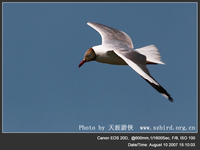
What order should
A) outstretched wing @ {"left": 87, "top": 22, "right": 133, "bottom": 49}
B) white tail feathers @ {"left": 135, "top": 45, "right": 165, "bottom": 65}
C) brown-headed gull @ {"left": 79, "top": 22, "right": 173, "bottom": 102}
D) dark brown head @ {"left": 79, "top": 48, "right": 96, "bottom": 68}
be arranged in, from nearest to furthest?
brown-headed gull @ {"left": 79, "top": 22, "right": 173, "bottom": 102} → dark brown head @ {"left": 79, "top": 48, "right": 96, "bottom": 68} → white tail feathers @ {"left": 135, "top": 45, "right": 165, "bottom": 65} → outstretched wing @ {"left": 87, "top": 22, "right": 133, "bottom": 49}

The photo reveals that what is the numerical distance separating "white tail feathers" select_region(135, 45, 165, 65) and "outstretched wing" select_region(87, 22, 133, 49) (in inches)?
10.3

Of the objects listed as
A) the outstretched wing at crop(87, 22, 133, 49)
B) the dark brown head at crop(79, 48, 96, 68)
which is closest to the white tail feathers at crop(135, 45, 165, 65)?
the outstretched wing at crop(87, 22, 133, 49)

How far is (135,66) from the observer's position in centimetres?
426

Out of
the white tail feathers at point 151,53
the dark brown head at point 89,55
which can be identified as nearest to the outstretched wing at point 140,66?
the dark brown head at point 89,55

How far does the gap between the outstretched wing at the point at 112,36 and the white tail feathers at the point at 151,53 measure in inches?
10.3

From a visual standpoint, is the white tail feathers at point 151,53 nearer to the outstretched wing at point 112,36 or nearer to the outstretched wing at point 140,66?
the outstretched wing at point 112,36

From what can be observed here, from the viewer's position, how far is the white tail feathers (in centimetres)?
549

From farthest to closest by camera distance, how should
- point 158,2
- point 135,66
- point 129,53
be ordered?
point 158,2
point 129,53
point 135,66

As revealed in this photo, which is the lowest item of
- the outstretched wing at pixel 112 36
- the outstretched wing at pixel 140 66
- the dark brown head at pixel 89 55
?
the outstretched wing at pixel 140 66

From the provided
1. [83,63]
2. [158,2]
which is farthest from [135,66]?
[158,2]

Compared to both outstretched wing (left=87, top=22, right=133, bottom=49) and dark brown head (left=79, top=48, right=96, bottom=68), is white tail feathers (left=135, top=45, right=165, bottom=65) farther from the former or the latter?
dark brown head (left=79, top=48, right=96, bottom=68)

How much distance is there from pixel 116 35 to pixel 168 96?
105 inches

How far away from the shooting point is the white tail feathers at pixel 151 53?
5.49 meters
